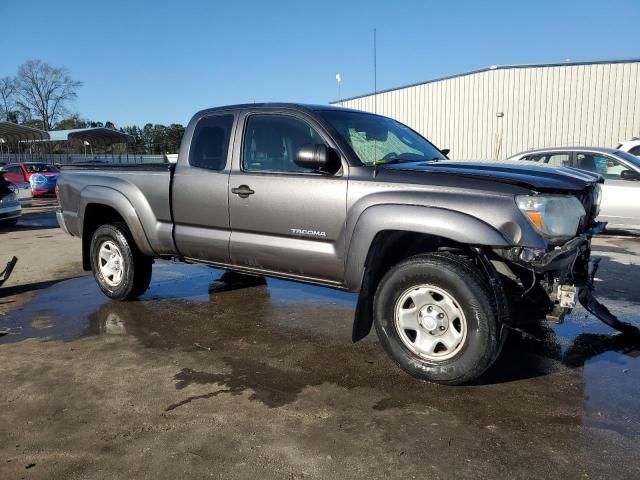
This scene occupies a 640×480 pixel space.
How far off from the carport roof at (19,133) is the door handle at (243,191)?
34.5 metres

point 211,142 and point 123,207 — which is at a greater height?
point 211,142

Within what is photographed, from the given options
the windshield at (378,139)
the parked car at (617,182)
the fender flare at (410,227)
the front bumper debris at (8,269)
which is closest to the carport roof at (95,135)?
the front bumper debris at (8,269)

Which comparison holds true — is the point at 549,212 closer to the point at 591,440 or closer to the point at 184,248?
the point at 591,440

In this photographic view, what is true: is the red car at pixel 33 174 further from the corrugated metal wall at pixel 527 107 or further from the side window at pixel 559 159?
the side window at pixel 559 159

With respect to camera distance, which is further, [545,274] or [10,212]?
[10,212]

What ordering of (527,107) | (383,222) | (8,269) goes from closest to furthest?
(383,222) < (8,269) < (527,107)

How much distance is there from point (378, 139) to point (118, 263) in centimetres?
311

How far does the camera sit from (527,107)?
2275 cm

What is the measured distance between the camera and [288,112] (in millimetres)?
4453

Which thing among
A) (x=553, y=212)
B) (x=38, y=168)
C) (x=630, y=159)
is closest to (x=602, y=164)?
(x=630, y=159)

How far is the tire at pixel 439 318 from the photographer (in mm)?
3312

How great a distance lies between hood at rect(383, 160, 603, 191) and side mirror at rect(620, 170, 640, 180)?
531cm

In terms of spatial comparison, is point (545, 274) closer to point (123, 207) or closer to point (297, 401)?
point (297, 401)

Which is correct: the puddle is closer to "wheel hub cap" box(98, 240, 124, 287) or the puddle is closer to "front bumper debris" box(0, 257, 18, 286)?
"wheel hub cap" box(98, 240, 124, 287)
